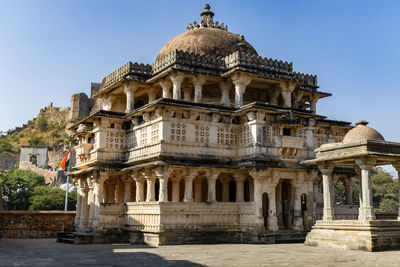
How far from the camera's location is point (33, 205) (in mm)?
57594

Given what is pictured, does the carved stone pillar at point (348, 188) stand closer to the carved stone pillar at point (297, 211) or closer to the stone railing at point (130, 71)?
the carved stone pillar at point (297, 211)

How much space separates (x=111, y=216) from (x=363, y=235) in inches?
506

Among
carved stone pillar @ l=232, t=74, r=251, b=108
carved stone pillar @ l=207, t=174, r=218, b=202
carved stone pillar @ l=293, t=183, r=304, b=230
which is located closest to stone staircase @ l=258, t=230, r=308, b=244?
carved stone pillar @ l=293, t=183, r=304, b=230

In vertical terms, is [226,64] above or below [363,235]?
above

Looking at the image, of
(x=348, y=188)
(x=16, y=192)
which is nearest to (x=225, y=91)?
(x=348, y=188)

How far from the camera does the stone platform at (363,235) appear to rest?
54.9 feet

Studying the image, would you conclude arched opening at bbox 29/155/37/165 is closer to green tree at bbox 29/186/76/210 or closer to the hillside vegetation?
the hillside vegetation

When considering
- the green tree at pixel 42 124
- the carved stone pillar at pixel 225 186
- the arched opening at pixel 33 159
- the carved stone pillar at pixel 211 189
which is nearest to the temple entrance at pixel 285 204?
the carved stone pillar at pixel 225 186

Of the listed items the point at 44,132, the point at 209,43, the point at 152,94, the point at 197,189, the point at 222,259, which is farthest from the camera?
the point at 44,132

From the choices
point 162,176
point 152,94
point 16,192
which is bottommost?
point 162,176

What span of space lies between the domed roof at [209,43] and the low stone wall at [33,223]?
12.4m

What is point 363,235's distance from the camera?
16969mm

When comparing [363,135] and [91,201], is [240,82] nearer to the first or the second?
[363,135]

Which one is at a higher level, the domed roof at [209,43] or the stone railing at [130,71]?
the domed roof at [209,43]
